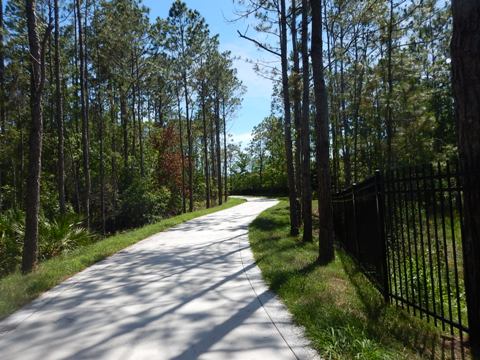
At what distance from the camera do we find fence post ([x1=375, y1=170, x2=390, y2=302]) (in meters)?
6.27

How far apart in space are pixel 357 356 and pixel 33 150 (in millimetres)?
8236

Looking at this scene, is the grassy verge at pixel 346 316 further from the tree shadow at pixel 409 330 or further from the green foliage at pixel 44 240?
the green foliage at pixel 44 240

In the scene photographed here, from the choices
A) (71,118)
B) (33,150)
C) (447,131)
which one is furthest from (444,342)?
(447,131)

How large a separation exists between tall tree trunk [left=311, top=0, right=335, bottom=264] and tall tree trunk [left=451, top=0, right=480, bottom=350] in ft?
14.3

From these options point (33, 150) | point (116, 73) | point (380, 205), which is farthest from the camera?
point (116, 73)

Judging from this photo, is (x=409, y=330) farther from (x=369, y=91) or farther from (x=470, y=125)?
(x=369, y=91)

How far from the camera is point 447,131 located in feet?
113

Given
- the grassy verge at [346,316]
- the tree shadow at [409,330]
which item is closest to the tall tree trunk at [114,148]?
the grassy verge at [346,316]

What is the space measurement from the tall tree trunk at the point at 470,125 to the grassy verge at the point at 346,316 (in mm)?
668

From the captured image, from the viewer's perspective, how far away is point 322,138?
8.99 metres

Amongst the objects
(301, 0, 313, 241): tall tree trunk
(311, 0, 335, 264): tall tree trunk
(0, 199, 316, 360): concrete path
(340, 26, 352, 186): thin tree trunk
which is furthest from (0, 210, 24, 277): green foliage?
(340, 26, 352, 186): thin tree trunk

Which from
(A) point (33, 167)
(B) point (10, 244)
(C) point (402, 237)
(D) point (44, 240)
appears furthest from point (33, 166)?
(C) point (402, 237)

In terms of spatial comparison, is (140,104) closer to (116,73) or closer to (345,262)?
(116,73)

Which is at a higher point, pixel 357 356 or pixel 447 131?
pixel 447 131
